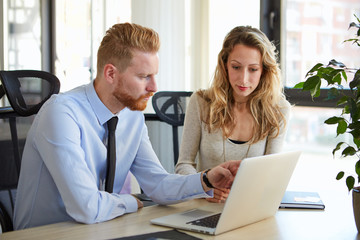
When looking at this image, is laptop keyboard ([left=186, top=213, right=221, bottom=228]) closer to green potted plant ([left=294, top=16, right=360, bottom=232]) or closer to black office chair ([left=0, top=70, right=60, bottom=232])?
green potted plant ([left=294, top=16, right=360, bottom=232])

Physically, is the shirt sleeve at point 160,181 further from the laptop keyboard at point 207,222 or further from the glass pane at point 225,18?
the glass pane at point 225,18

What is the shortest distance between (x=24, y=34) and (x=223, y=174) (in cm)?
398

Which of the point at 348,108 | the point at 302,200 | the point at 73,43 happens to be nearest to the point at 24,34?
the point at 73,43

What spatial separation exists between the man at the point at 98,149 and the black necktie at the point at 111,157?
1.0 inches

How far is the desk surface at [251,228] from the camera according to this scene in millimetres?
1388

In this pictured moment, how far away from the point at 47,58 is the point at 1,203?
3.52 m

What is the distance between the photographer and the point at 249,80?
2.22m

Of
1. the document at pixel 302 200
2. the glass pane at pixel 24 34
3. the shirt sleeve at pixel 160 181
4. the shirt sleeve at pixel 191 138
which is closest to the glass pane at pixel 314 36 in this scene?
the shirt sleeve at pixel 191 138

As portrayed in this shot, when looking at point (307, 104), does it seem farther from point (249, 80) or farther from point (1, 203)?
point (1, 203)

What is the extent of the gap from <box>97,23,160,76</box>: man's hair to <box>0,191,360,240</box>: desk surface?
0.51 metres

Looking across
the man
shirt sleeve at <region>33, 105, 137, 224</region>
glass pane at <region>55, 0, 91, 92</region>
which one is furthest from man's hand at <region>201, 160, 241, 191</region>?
glass pane at <region>55, 0, 91, 92</region>

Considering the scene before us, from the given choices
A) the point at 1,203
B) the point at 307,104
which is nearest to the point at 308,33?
the point at 307,104

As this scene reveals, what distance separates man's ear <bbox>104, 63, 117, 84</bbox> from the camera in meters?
1.75

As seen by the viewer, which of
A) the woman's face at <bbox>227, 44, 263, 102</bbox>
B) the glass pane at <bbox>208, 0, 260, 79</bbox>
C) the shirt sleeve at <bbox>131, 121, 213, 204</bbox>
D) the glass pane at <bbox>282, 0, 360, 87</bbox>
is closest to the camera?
the shirt sleeve at <bbox>131, 121, 213, 204</bbox>
